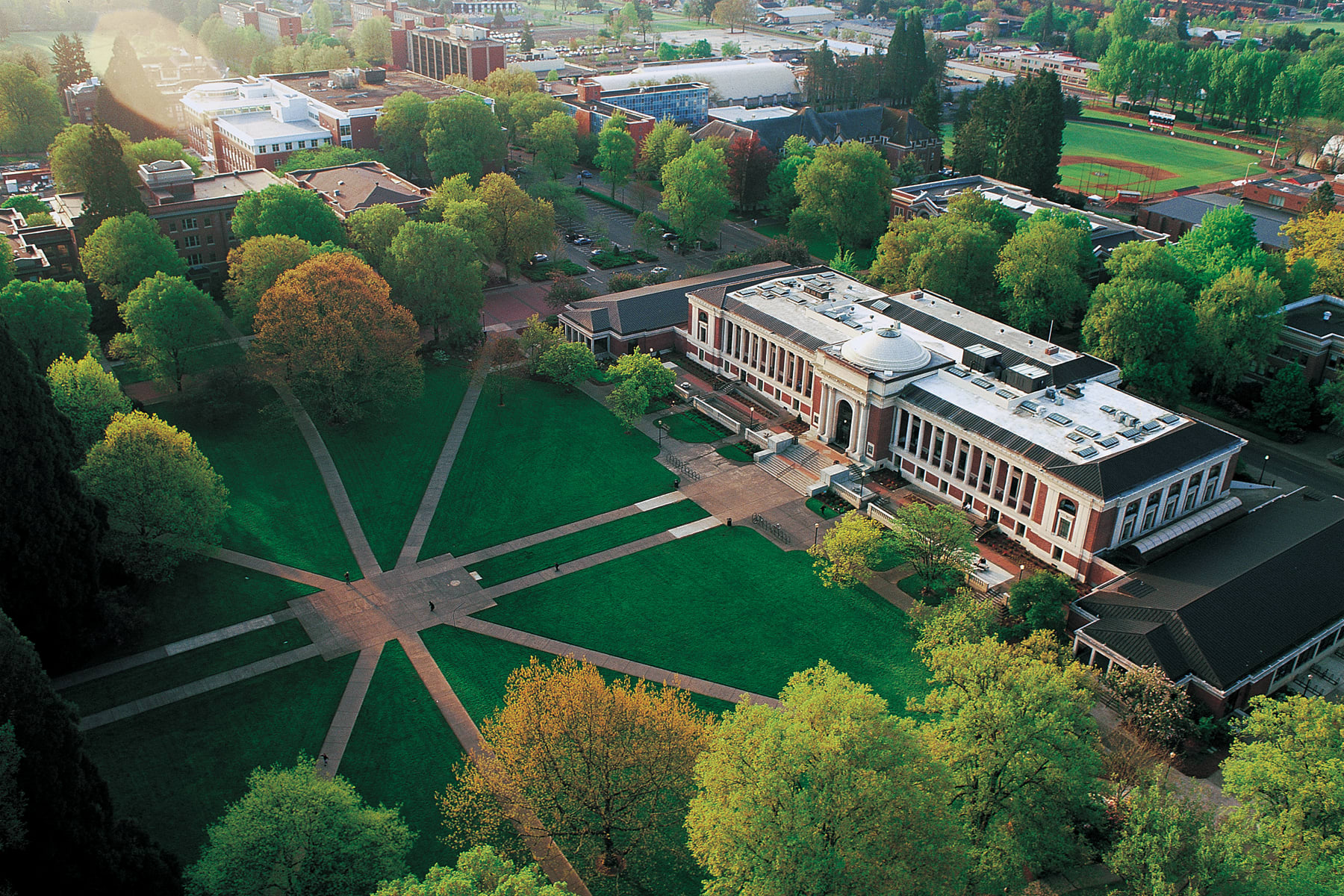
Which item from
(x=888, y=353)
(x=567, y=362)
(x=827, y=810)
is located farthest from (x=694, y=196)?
(x=827, y=810)

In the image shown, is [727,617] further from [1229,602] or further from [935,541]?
[1229,602]

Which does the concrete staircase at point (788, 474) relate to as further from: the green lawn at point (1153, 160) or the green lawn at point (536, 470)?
the green lawn at point (1153, 160)

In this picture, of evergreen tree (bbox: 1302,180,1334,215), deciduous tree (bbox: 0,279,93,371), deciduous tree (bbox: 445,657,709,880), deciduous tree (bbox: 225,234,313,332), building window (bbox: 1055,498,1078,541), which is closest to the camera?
deciduous tree (bbox: 445,657,709,880)

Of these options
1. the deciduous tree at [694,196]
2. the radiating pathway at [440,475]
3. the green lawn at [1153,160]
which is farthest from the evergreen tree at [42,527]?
the green lawn at [1153,160]

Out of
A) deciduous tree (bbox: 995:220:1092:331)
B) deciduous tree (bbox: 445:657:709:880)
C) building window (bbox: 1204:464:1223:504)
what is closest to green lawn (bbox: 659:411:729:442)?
deciduous tree (bbox: 995:220:1092:331)

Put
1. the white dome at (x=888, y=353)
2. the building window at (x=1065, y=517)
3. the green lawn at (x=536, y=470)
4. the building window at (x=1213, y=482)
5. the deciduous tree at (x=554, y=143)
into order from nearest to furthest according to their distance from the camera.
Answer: the building window at (x=1065, y=517) < the building window at (x=1213, y=482) < the green lawn at (x=536, y=470) < the white dome at (x=888, y=353) < the deciduous tree at (x=554, y=143)

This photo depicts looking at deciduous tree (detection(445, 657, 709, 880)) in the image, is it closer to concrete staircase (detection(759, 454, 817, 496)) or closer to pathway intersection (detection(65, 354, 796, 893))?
pathway intersection (detection(65, 354, 796, 893))

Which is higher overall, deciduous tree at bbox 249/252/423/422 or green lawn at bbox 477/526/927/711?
deciduous tree at bbox 249/252/423/422
